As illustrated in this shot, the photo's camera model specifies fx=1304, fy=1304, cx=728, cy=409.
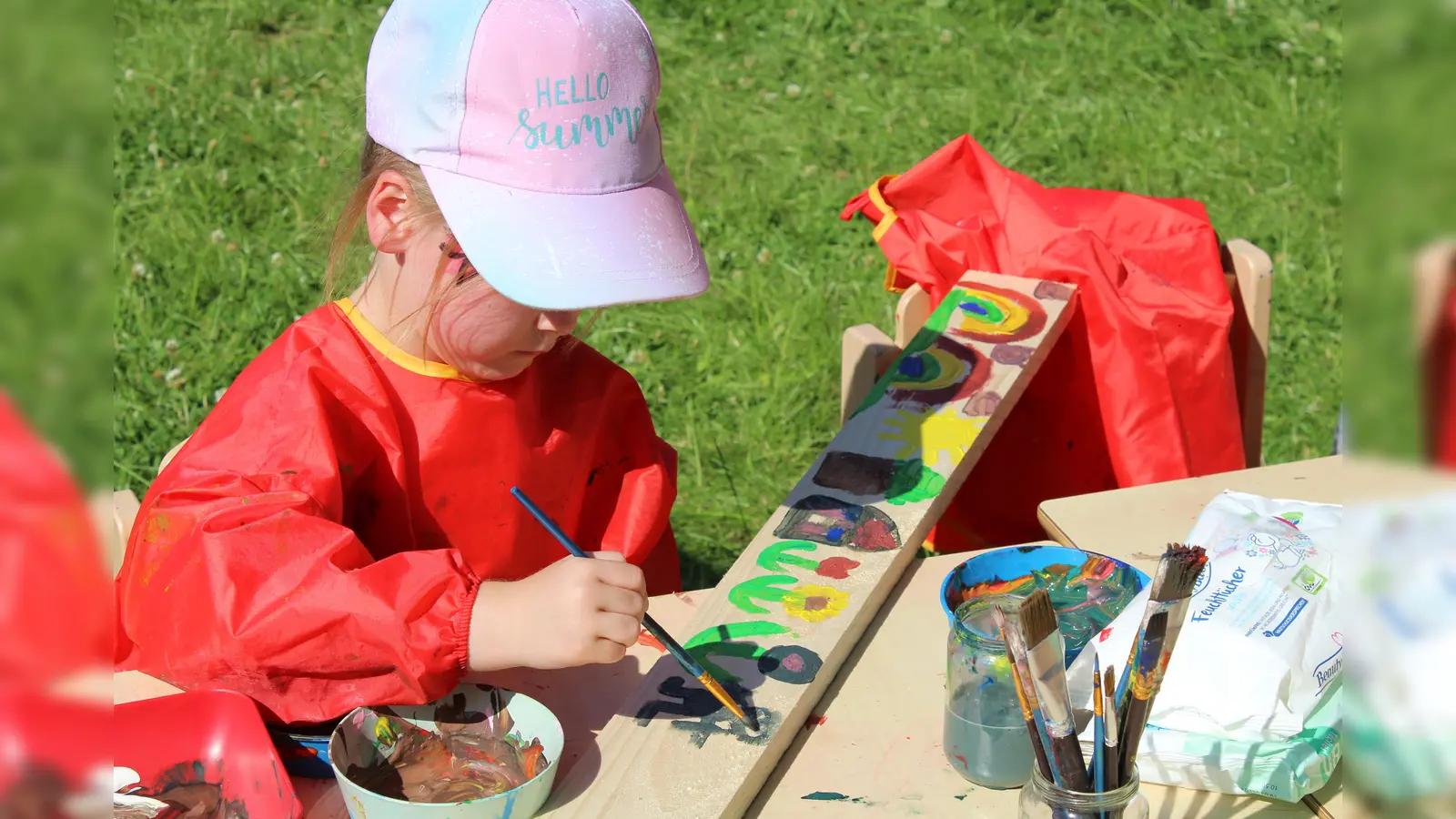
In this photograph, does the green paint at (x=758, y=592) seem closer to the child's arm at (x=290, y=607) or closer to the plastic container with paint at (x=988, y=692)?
the plastic container with paint at (x=988, y=692)

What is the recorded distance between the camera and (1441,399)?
274 millimetres

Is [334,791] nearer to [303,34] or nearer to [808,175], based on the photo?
[808,175]

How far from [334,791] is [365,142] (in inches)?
30.2

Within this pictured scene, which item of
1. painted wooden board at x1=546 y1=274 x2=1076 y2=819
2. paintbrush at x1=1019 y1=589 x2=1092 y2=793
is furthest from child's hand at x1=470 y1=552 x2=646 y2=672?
paintbrush at x1=1019 y1=589 x2=1092 y2=793

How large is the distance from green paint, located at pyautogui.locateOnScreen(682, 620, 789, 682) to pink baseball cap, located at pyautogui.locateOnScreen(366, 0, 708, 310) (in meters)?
0.38

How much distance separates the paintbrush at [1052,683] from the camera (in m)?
0.99

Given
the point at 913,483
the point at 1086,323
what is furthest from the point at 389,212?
the point at 1086,323

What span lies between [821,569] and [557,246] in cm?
52

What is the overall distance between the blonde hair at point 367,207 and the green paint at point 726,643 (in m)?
0.50

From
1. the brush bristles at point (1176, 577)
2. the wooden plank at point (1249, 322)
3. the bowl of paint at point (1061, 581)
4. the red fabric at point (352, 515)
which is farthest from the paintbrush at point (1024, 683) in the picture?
the wooden plank at point (1249, 322)

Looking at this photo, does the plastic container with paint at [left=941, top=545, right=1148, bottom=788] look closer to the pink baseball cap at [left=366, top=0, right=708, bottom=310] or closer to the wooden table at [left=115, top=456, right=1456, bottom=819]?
the wooden table at [left=115, top=456, right=1456, bottom=819]

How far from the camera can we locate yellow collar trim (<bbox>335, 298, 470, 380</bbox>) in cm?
162

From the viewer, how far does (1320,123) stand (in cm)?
436

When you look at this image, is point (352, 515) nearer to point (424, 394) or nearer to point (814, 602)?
point (424, 394)
